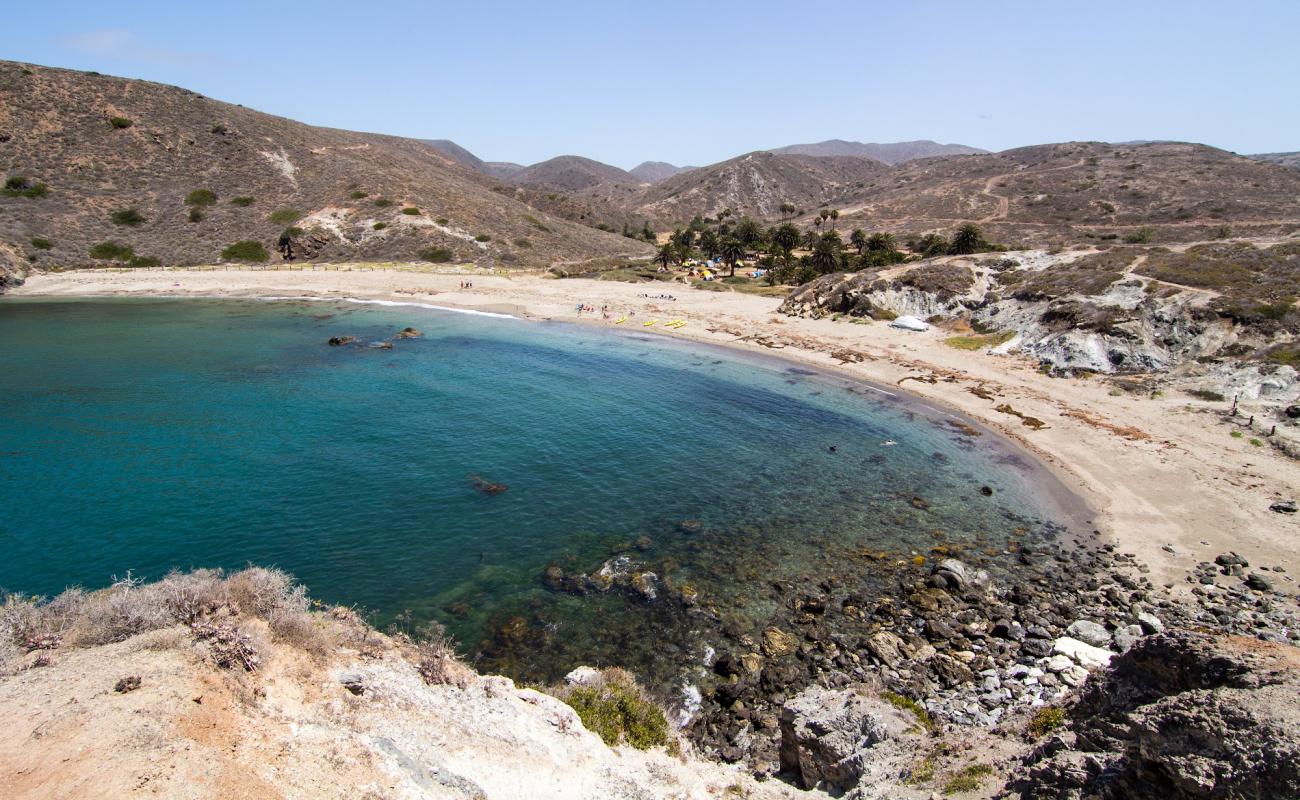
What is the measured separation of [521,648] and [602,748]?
6171 mm

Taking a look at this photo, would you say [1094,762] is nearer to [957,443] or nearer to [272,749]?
[272,749]

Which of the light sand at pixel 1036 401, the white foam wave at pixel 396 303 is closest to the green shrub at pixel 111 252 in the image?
the light sand at pixel 1036 401

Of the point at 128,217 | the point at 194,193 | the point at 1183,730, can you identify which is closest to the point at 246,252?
the point at 128,217

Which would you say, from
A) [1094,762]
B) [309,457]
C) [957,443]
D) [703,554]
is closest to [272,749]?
[1094,762]

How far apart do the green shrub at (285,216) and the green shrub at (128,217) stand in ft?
54.1

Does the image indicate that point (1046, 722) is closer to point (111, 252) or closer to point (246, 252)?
point (246, 252)

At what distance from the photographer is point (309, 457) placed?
28.7 meters

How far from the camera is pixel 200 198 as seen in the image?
94.2 metres

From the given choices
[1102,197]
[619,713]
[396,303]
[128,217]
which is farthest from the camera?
[1102,197]

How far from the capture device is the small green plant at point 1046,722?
11086 millimetres

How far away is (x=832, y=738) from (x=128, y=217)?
4564 inches

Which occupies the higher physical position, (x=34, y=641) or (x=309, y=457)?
(x=34, y=641)

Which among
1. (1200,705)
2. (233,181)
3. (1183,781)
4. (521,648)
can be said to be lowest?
(521,648)

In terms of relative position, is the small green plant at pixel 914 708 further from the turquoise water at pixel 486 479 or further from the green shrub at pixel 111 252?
the green shrub at pixel 111 252
